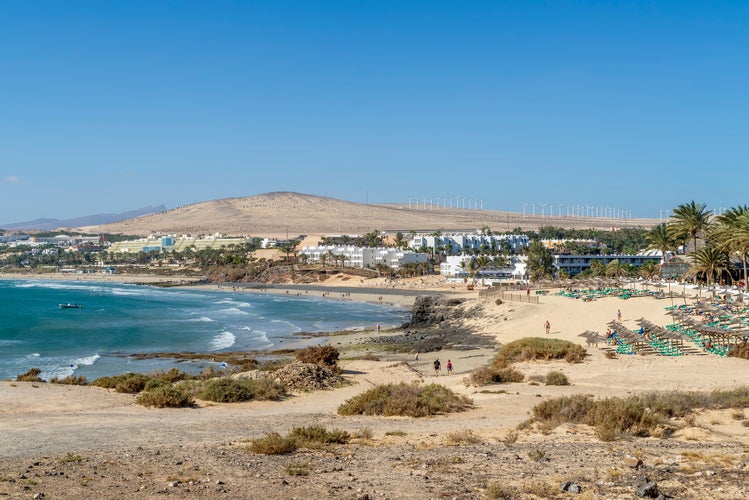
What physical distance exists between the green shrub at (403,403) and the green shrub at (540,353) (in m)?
8.60

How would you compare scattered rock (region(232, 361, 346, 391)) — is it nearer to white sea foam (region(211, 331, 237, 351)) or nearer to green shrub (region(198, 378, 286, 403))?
green shrub (region(198, 378, 286, 403))

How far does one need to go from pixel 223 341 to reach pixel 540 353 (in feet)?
88.3

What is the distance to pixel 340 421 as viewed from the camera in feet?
54.0

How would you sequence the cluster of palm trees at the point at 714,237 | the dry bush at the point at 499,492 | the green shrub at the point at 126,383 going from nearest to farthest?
1. the dry bush at the point at 499,492
2. the green shrub at the point at 126,383
3. the cluster of palm trees at the point at 714,237

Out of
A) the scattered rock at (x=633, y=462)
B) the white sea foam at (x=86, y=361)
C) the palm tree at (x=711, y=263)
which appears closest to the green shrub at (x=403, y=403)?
the scattered rock at (x=633, y=462)

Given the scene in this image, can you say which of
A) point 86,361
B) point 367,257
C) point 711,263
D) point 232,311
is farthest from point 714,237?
point 367,257

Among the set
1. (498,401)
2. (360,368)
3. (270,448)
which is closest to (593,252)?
(360,368)

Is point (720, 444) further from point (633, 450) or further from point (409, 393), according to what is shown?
point (409, 393)

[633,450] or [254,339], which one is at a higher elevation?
[633,450]

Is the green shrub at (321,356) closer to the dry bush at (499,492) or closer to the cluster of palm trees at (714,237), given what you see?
the dry bush at (499,492)

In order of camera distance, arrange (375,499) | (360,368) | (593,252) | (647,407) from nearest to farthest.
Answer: (375,499)
(647,407)
(360,368)
(593,252)

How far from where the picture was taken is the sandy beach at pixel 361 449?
32.6 ft

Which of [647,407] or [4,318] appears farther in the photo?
[4,318]

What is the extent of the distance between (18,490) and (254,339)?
4066 centimetres
